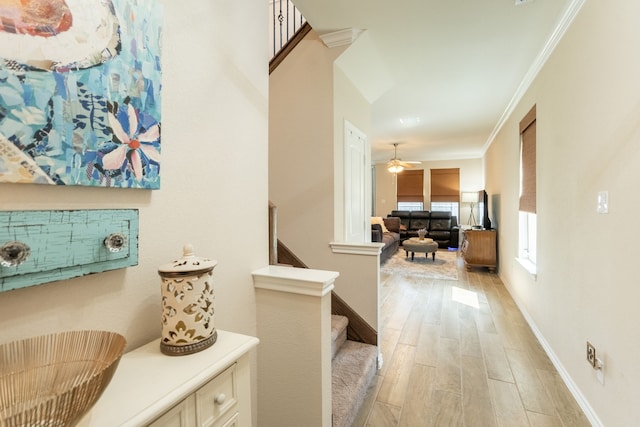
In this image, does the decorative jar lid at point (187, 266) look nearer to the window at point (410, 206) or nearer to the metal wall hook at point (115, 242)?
the metal wall hook at point (115, 242)

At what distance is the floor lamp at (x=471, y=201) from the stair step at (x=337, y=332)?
7657mm

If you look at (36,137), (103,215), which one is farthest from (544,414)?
(36,137)

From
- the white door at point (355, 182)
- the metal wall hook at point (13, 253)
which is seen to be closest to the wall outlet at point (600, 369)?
the white door at point (355, 182)

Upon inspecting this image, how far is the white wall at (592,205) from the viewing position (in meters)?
1.38

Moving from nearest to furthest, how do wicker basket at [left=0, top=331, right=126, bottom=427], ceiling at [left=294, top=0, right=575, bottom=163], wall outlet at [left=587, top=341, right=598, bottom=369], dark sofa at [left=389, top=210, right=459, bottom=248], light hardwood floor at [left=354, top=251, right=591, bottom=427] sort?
wicker basket at [left=0, top=331, right=126, bottom=427], wall outlet at [left=587, top=341, right=598, bottom=369], light hardwood floor at [left=354, top=251, right=591, bottom=427], ceiling at [left=294, top=0, right=575, bottom=163], dark sofa at [left=389, top=210, right=459, bottom=248]

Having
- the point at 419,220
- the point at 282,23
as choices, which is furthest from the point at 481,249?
the point at 282,23

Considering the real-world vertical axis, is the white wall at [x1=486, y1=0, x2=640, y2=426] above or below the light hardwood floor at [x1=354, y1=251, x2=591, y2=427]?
above

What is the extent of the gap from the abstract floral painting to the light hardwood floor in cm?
193

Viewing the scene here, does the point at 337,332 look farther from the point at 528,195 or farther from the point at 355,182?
the point at 528,195

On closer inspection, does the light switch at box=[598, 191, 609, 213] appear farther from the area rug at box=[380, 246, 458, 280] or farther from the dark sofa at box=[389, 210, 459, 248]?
the dark sofa at box=[389, 210, 459, 248]

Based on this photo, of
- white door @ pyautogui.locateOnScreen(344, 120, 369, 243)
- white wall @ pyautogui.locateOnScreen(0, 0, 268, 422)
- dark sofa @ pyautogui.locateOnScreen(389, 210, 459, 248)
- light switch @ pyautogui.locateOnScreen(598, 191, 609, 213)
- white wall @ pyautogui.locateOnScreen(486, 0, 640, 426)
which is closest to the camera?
white wall @ pyautogui.locateOnScreen(0, 0, 268, 422)

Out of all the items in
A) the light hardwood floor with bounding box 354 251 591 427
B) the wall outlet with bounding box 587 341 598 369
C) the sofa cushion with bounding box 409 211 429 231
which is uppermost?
the sofa cushion with bounding box 409 211 429 231

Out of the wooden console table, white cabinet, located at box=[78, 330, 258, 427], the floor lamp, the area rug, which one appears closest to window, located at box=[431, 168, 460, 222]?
the floor lamp

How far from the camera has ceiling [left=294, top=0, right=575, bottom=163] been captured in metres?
2.18
